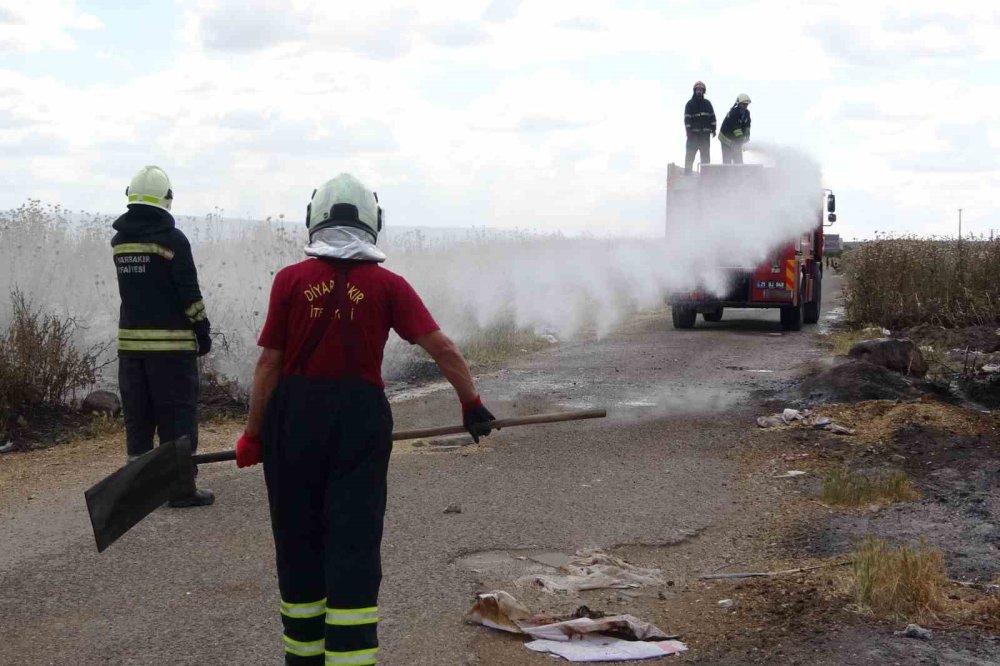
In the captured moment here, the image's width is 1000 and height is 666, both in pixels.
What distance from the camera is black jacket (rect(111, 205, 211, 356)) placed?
6.82 metres

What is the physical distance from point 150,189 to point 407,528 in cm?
264

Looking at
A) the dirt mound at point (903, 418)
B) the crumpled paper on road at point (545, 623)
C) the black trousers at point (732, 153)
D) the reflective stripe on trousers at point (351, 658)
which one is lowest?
the crumpled paper on road at point (545, 623)

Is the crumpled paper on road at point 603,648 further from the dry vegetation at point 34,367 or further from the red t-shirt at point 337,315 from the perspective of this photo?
the dry vegetation at point 34,367

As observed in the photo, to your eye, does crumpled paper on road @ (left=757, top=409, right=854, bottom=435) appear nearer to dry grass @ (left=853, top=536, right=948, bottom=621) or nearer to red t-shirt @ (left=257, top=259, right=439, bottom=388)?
dry grass @ (left=853, top=536, right=948, bottom=621)

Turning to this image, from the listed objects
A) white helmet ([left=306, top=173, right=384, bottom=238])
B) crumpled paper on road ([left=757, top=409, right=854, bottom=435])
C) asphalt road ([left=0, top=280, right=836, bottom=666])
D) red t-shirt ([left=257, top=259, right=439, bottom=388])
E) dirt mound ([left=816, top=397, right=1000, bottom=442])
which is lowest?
asphalt road ([left=0, top=280, right=836, bottom=666])

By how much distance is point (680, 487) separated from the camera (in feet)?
25.5

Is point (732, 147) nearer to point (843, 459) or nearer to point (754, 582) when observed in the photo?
point (843, 459)

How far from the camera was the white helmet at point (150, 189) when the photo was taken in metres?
6.80

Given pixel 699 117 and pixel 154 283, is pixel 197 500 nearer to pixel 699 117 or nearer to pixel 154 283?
pixel 154 283

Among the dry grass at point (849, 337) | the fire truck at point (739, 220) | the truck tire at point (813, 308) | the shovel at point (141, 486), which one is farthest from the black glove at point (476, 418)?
the truck tire at point (813, 308)

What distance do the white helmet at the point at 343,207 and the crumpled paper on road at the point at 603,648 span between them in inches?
75.6

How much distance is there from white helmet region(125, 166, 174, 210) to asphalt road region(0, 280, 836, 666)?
6.45 ft

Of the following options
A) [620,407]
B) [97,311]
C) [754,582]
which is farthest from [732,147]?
[754,582]

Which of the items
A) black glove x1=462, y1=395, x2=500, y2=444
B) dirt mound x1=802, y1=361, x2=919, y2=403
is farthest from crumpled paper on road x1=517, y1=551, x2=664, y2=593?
dirt mound x1=802, y1=361, x2=919, y2=403
